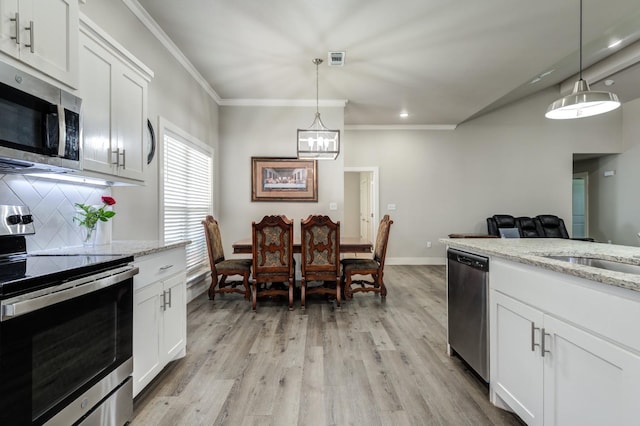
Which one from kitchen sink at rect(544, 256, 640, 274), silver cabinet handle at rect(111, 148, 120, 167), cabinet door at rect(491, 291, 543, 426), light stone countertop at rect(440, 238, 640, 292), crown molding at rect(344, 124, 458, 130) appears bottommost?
cabinet door at rect(491, 291, 543, 426)

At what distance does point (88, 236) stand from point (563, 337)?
2.63 metres

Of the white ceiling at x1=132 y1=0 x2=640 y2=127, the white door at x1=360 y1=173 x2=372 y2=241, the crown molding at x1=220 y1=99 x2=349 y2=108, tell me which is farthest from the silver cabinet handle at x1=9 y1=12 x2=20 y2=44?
the white door at x1=360 y1=173 x2=372 y2=241

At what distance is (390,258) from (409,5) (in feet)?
15.5

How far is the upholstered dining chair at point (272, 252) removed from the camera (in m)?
3.38

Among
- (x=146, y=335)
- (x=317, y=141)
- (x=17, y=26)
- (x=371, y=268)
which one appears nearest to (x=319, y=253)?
(x=371, y=268)

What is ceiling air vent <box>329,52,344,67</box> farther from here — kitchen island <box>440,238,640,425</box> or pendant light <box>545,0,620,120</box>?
kitchen island <box>440,238,640,425</box>

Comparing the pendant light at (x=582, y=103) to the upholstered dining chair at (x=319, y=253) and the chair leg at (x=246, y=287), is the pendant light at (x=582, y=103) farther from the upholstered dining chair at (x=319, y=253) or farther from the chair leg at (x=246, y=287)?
the chair leg at (x=246, y=287)

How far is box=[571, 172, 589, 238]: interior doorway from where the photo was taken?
7.17m

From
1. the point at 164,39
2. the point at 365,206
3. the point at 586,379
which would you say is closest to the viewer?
the point at 586,379

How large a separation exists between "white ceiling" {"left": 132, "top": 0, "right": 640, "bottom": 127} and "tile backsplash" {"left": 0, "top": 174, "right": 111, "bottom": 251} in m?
1.85

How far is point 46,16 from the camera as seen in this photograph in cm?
135

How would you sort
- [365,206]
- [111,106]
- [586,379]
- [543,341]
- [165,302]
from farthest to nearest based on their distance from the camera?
[365,206] → [165,302] → [111,106] → [543,341] → [586,379]

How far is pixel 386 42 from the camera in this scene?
3170 mm

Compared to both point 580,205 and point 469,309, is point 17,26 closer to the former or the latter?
point 469,309
